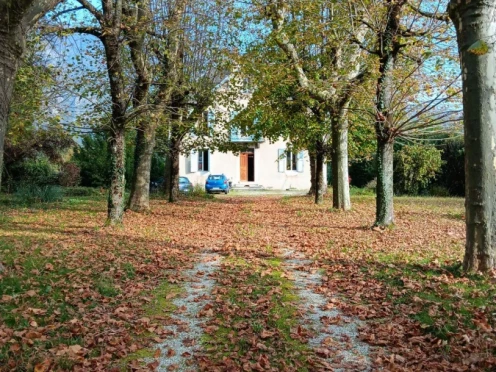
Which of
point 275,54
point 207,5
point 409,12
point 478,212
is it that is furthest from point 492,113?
point 207,5

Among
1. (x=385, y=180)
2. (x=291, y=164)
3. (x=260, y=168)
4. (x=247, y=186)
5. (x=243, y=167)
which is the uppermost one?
(x=291, y=164)

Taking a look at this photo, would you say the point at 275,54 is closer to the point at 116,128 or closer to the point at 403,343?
the point at 116,128

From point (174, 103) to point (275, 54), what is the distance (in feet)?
16.2

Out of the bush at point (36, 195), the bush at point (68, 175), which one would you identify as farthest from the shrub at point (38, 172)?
the bush at point (36, 195)

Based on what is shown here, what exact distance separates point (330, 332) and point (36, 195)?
17.3 meters

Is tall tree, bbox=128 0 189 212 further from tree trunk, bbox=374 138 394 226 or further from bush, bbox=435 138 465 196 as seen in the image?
bush, bbox=435 138 465 196

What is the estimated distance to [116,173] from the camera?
37.5 ft

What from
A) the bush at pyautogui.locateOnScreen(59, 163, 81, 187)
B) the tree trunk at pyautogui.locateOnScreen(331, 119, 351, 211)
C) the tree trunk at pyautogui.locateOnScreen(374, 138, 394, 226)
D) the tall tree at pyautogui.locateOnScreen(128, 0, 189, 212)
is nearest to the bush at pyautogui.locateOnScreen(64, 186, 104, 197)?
the bush at pyautogui.locateOnScreen(59, 163, 81, 187)

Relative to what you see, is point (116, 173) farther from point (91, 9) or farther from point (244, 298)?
point (244, 298)

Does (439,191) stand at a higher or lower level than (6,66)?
lower

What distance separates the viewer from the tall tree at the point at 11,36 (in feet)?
18.4

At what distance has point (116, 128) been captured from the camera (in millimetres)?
11375

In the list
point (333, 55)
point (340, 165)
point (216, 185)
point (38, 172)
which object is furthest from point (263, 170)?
point (340, 165)

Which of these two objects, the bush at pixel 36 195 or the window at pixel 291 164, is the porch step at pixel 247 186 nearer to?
the window at pixel 291 164
